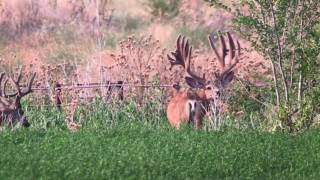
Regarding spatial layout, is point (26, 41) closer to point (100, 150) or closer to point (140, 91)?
point (140, 91)

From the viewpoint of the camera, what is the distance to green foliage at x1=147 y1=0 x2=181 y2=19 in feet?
112

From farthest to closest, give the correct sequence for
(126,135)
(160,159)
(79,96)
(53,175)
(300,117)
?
(79,96)
(300,117)
(126,135)
(160,159)
(53,175)

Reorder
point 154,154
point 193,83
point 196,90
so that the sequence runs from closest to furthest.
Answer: point 154,154
point 196,90
point 193,83

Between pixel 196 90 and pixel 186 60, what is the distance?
0.77m

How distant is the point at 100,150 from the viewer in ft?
35.2

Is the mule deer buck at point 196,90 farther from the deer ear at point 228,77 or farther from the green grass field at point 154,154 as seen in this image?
the green grass field at point 154,154

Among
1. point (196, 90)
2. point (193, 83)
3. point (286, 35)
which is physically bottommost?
point (196, 90)

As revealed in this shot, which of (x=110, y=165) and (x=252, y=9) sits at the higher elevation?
(x=252, y=9)

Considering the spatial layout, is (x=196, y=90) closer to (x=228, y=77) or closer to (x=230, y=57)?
(x=228, y=77)

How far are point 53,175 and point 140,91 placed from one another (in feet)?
18.3

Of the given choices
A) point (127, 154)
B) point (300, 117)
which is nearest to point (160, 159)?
point (127, 154)

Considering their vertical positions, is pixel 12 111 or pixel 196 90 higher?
pixel 196 90

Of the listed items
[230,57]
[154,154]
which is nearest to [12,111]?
[230,57]

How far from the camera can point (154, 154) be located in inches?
417
